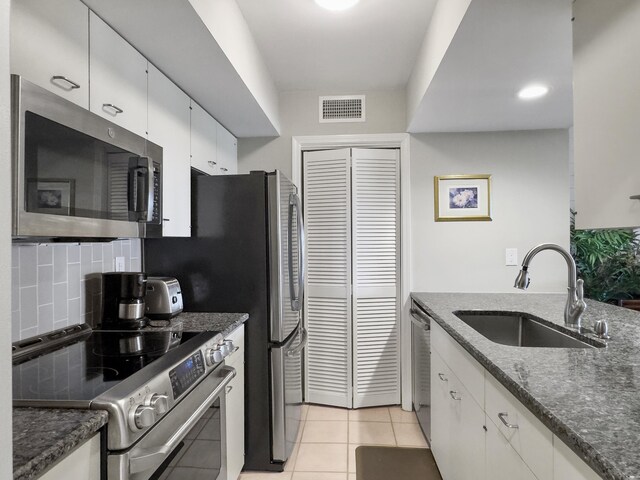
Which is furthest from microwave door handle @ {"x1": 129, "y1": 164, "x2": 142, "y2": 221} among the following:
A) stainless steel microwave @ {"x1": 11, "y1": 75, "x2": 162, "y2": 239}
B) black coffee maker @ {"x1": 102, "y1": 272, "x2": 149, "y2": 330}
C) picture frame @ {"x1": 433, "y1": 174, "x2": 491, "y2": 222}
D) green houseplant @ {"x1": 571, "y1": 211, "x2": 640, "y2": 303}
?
green houseplant @ {"x1": 571, "y1": 211, "x2": 640, "y2": 303}

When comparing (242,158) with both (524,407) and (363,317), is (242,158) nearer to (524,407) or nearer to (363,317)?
(363,317)

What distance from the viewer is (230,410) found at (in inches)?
75.1

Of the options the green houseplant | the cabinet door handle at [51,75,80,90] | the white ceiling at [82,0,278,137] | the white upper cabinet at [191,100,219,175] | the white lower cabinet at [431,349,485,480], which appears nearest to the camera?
the cabinet door handle at [51,75,80,90]

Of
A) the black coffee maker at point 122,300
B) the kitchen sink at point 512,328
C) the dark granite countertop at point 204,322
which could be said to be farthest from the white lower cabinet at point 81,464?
the kitchen sink at point 512,328

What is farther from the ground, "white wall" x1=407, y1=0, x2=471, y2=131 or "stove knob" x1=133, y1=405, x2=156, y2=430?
"white wall" x1=407, y1=0, x2=471, y2=131

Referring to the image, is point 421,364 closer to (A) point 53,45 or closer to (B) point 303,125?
(B) point 303,125

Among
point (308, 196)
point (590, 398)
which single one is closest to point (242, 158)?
point (308, 196)

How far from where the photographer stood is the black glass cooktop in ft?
3.41

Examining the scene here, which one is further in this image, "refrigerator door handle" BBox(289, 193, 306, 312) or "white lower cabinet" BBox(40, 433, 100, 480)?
"refrigerator door handle" BBox(289, 193, 306, 312)

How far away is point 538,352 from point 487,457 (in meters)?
0.40

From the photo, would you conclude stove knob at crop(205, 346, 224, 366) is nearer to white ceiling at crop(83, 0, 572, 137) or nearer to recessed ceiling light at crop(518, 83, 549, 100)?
white ceiling at crop(83, 0, 572, 137)

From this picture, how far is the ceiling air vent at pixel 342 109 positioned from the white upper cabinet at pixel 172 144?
1.24m

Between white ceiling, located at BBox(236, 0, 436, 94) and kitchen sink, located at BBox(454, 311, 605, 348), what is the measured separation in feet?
5.44

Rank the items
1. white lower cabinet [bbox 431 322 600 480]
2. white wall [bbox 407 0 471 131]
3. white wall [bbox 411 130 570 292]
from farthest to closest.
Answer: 1. white wall [bbox 411 130 570 292]
2. white wall [bbox 407 0 471 131]
3. white lower cabinet [bbox 431 322 600 480]
